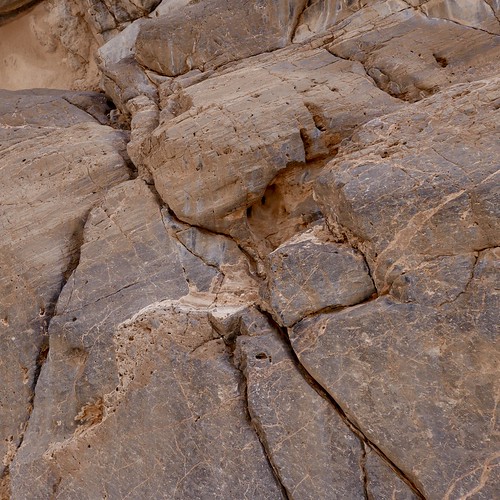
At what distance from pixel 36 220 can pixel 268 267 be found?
7.25ft

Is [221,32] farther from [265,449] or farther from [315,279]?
[265,449]

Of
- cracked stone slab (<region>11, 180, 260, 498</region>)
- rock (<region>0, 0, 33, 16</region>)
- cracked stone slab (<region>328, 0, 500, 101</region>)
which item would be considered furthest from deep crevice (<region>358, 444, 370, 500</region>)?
rock (<region>0, 0, 33, 16</region>)

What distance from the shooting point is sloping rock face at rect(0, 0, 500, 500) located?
3084mm

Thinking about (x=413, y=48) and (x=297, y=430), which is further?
(x=413, y=48)

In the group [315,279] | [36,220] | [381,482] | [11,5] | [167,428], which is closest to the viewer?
[381,482]

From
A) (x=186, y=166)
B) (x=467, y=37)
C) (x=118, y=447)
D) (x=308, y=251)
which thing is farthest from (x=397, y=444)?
(x=467, y=37)

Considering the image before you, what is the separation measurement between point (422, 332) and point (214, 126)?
2.21 meters

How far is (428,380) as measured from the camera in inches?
120

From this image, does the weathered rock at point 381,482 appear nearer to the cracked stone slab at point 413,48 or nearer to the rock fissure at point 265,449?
the rock fissure at point 265,449

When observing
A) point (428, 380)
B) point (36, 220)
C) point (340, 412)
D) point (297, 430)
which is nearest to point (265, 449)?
point (297, 430)

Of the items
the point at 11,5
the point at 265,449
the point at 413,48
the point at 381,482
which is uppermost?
the point at 11,5

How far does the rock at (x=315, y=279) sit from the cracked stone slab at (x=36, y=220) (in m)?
1.89

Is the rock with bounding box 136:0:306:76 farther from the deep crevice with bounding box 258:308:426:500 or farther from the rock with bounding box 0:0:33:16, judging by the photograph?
the deep crevice with bounding box 258:308:426:500

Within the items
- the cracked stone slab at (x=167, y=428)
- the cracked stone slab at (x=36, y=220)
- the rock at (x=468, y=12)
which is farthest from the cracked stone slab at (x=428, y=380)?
the rock at (x=468, y=12)
